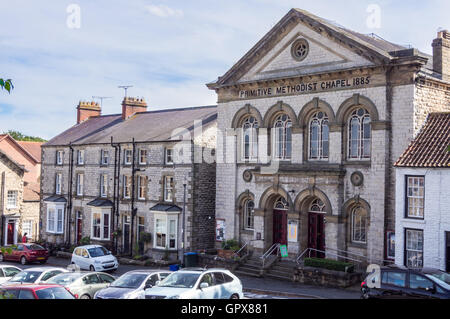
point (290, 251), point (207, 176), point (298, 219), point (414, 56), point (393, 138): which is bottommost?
point (290, 251)

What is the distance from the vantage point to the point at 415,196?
866 inches

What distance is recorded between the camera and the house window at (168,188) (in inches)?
1342

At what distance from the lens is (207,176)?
Answer: 33.4m

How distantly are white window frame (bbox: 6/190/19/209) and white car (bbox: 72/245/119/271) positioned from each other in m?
16.7

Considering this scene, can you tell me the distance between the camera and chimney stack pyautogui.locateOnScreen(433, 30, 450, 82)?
26.3 metres

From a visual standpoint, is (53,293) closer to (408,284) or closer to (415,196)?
(408,284)

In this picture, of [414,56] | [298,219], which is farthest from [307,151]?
[414,56]

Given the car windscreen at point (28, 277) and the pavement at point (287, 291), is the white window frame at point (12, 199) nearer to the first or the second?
the car windscreen at point (28, 277)

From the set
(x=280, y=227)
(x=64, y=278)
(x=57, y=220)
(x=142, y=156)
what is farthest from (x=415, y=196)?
(x=57, y=220)

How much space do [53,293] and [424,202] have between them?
49.6ft

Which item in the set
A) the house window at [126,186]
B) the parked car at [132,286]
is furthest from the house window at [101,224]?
the parked car at [132,286]

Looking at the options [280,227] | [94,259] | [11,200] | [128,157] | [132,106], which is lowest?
[94,259]

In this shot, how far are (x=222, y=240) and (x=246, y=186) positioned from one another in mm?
3853
